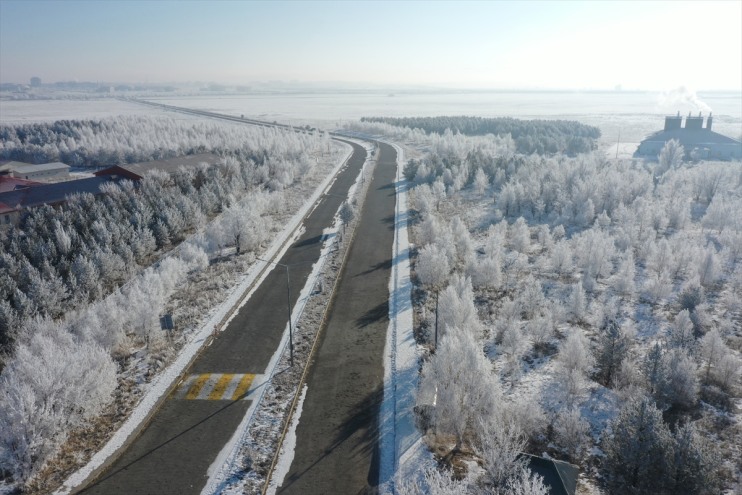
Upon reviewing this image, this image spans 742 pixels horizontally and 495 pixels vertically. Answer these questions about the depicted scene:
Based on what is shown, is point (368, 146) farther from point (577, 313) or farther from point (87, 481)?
point (87, 481)

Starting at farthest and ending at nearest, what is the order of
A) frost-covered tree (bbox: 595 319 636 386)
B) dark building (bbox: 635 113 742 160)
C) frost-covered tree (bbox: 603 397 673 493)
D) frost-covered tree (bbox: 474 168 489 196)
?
1. dark building (bbox: 635 113 742 160)
2. frost-covered tree (bbox: 474 168 489 196)
3. frost-covered tree (bbox: 595 319 636 386)
4. frost-covered tree (bbox: 603 397 673 493)

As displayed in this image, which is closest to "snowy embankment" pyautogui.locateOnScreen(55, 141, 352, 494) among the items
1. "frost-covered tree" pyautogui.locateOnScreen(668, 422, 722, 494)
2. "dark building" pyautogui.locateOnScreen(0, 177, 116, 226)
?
"frost-covered tree" pyautogui.locateOnScreen(668, 422, 722, 494)

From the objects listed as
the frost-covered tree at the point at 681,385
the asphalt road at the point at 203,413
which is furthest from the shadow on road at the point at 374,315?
the frost-covered tree at the point at 681,385

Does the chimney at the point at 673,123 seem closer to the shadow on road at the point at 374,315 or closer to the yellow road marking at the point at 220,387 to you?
the shadow on road at the point at 374,315

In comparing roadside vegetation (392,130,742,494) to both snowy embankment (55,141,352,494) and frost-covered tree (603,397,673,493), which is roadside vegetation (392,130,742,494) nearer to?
frost-covered tree (603,397,673,493)

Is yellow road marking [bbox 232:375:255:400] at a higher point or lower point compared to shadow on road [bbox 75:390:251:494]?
higher

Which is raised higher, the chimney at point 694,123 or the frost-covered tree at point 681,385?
the chimney at point 694,123

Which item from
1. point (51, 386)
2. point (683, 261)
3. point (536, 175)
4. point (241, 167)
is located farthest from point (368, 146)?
point (51, 386)

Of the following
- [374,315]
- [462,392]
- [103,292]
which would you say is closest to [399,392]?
[462,392]

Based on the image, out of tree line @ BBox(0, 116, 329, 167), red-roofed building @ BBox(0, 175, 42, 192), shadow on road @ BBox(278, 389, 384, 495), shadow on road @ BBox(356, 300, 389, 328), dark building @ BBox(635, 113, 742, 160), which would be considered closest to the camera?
shadow on road @ BBox(278, 389, 384, 495)
